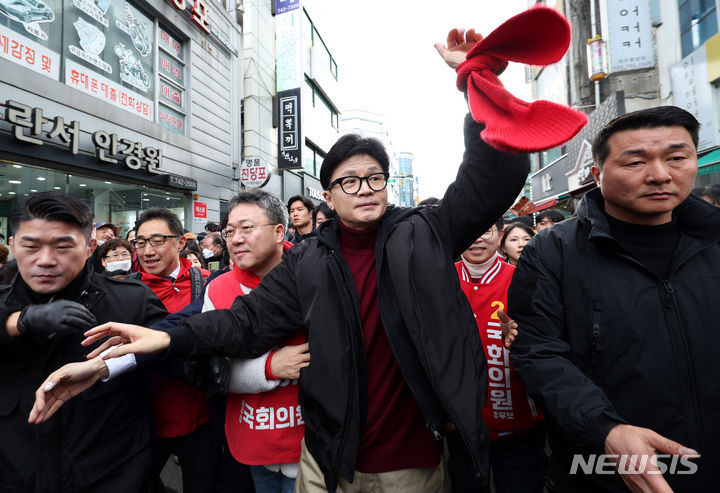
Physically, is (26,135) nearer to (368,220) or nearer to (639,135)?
(368,220)

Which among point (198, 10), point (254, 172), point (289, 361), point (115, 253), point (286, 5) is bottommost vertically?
point (289, 361)

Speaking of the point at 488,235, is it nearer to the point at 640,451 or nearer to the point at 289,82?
the point at 640,451

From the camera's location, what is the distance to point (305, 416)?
5.08 ft

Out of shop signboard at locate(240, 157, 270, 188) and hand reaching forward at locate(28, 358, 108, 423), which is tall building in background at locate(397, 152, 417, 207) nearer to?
shop signboard at locate(240, 157, 270, 188)

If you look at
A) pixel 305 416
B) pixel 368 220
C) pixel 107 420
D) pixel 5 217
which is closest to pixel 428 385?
pixel 305 416

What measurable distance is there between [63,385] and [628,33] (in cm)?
1445

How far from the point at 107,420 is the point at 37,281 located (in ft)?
2.20

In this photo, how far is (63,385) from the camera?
1.41 meters

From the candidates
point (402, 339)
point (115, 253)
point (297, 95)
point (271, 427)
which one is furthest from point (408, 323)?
point (297, 95)

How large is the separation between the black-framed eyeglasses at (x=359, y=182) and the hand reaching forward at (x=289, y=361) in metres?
0.74

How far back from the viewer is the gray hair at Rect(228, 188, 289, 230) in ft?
7.30

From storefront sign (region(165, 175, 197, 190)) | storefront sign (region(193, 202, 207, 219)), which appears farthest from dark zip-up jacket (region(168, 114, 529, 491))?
storefront sign (region(193, 202, 207, 219))

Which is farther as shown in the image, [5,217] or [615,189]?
[5,217]

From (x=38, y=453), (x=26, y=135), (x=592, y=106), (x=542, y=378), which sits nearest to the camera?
(x=542, y=378)
